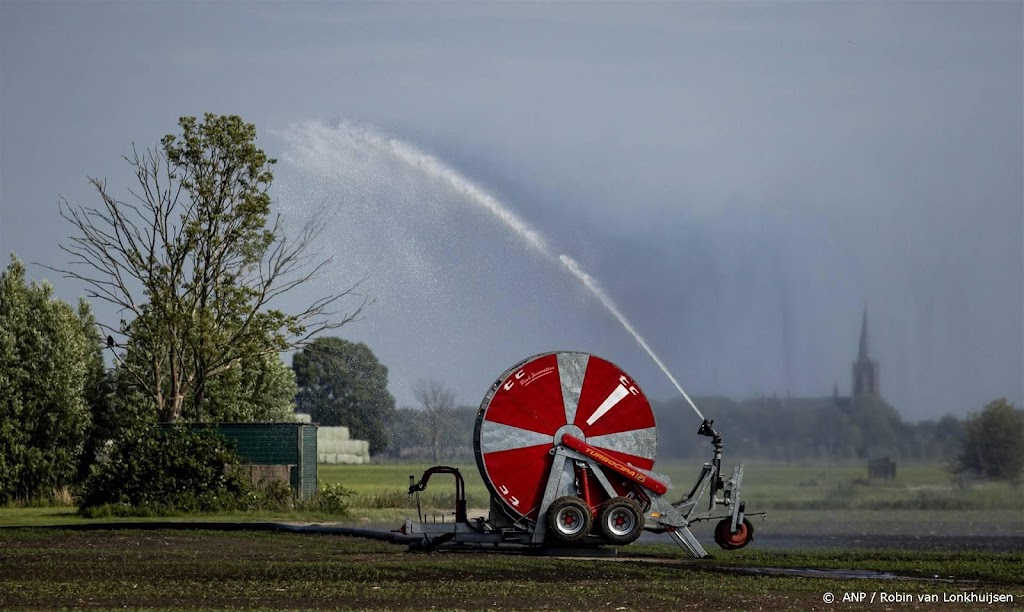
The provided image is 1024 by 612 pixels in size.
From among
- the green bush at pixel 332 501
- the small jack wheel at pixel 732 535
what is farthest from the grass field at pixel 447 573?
the green bush at pixel 332 501

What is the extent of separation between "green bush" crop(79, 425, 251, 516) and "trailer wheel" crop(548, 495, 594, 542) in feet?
53.1

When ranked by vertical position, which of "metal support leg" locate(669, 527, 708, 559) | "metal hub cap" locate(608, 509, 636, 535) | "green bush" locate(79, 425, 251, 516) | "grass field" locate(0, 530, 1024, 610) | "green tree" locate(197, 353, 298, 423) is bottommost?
"grass field" locate(0, 530, 1024, 610)

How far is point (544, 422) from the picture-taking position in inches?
1022

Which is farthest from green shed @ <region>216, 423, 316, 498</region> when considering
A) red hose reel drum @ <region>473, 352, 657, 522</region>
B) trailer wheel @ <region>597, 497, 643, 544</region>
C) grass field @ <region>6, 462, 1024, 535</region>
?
trailer wheel @ <region>597, 497, 643, 544</region>

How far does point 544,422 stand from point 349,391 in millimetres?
51317

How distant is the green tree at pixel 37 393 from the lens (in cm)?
4997

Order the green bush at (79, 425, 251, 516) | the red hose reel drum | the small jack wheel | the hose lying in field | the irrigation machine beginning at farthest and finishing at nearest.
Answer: the green bush at (79, 425, 251, 516), the hose lying in field, the small jack wheel, the red hose reel drum, the irrigation machine

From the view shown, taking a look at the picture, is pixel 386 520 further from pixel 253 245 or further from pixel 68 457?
pixel 68 457

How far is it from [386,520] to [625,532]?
1513 cm

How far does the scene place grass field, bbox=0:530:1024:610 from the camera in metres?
18.9

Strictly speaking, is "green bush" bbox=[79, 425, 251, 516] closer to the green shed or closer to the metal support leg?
the green shed

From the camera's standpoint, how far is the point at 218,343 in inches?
1731

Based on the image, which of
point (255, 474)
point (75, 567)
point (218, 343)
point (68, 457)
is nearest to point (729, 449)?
point (255, 474)

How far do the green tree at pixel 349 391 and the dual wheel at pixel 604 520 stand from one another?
84.8ft
